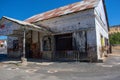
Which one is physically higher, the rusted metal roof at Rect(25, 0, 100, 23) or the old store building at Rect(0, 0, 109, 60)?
the rusted metal roof at Rect(25, 0, 100, 23)

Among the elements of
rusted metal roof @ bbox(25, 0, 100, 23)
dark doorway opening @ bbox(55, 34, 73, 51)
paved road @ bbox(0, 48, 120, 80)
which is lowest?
paved road @ bbox(0, 48, 120, 80)

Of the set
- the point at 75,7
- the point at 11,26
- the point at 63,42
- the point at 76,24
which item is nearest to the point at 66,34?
the point at 63,42

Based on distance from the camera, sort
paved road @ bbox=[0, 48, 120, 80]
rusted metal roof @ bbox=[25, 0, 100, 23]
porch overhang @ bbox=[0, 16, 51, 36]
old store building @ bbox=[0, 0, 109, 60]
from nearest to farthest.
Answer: paved road @ bbox=[0, 48, 120, 80]
porch overhang @ bbox=[0, 16, 51, 36]
old store building @ bbox=[0, 0, 109, 60]
rusted metal roof @ bbox=[25, 0, 100, 23]

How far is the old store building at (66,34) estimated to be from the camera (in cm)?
1484

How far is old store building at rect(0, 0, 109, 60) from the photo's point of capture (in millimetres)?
14844

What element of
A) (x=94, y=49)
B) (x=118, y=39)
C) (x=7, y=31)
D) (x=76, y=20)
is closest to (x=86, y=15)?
(x=76, y=20)

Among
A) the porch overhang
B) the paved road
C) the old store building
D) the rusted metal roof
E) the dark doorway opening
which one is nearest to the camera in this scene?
the paved road

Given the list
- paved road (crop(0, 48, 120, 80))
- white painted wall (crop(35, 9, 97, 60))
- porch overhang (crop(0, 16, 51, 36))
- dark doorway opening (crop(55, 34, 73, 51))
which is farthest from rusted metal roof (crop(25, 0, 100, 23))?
paved road (crop(0, 48, 120, 80))

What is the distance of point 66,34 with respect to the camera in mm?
17094

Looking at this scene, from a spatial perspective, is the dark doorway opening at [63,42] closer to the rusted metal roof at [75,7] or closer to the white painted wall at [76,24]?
the white painted wall at [76,24]

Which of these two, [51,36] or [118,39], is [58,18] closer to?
[51,36]

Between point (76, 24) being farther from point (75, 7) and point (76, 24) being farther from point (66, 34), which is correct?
point (75, 7)

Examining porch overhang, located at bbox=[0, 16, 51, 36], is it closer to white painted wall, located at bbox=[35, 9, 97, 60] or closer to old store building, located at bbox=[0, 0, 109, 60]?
old store building, located at bbox=[0, 0, 109, 60]

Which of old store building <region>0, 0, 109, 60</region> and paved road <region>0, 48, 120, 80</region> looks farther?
old store building <region>0, 0, 109, 60</region>
